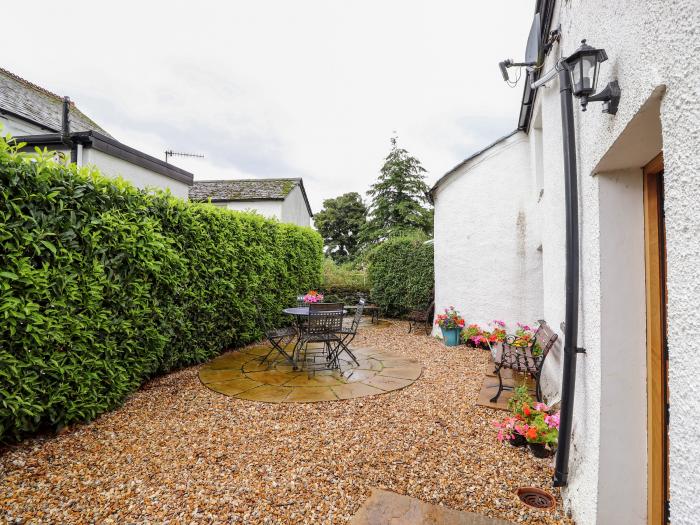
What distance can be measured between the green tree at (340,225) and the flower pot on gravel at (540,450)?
97.9ft

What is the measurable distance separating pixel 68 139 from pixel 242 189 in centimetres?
1047

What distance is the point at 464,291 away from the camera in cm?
778

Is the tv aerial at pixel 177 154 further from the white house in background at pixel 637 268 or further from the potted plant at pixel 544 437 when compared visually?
the potted plant at pixel 544 437

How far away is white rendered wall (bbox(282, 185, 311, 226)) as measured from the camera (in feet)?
54.9

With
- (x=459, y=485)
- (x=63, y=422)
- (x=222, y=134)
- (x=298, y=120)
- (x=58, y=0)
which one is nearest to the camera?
(x=459, y=485)

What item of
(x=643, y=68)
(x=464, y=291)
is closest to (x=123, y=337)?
(x=643, y=68)

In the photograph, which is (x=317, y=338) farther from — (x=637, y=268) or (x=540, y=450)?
(x=637, y=268)

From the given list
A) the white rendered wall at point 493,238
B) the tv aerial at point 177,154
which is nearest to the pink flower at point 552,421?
the white rendered wall at point 493,238

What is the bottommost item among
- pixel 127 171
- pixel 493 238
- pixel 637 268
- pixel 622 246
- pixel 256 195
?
pixel 637 268

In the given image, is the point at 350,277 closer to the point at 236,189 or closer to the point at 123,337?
the point at 236,189

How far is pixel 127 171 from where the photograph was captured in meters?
7.56

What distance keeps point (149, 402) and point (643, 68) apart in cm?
543

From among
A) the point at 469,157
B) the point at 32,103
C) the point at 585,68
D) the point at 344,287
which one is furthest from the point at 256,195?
the point at 585,68

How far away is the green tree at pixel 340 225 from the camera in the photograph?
108 feet
